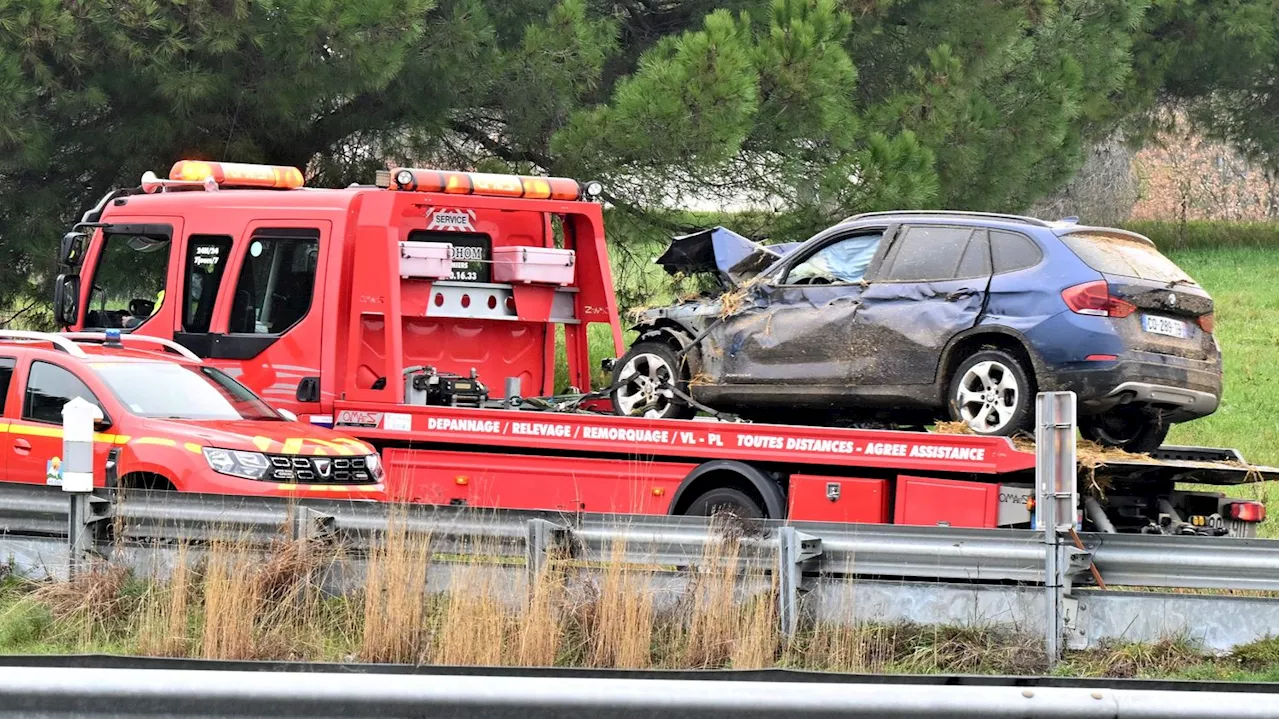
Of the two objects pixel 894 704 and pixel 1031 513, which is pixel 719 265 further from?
pixel 894 704

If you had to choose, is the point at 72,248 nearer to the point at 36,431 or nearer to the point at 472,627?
the point at 36,431

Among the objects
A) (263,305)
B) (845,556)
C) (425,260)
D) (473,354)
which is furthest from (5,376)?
(845,556)

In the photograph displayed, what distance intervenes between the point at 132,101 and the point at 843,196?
7.26m

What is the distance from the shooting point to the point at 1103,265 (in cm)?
1022

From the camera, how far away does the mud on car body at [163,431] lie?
10.3 meters

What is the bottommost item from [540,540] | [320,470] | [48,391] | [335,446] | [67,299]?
[540,540]

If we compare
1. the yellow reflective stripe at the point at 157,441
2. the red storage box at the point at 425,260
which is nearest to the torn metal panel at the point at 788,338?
the red storage box at the point at 425,260

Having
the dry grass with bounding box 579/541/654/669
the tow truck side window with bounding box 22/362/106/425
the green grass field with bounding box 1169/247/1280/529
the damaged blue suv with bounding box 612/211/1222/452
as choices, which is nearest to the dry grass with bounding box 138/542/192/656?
the dry grass with bounding box 579/541/654/669

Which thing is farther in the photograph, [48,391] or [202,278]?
[202,278]

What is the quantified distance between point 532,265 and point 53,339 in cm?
362

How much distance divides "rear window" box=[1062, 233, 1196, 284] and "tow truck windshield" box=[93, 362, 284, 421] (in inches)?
212

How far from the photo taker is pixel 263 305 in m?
12.8

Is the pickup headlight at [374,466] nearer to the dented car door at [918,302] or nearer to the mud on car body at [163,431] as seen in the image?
the mud on car body at [163,431]

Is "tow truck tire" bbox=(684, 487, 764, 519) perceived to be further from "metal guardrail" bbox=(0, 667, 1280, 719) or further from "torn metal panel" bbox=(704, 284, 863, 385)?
"metal guardrail" bbox=(0, 667, 1280, 719)
